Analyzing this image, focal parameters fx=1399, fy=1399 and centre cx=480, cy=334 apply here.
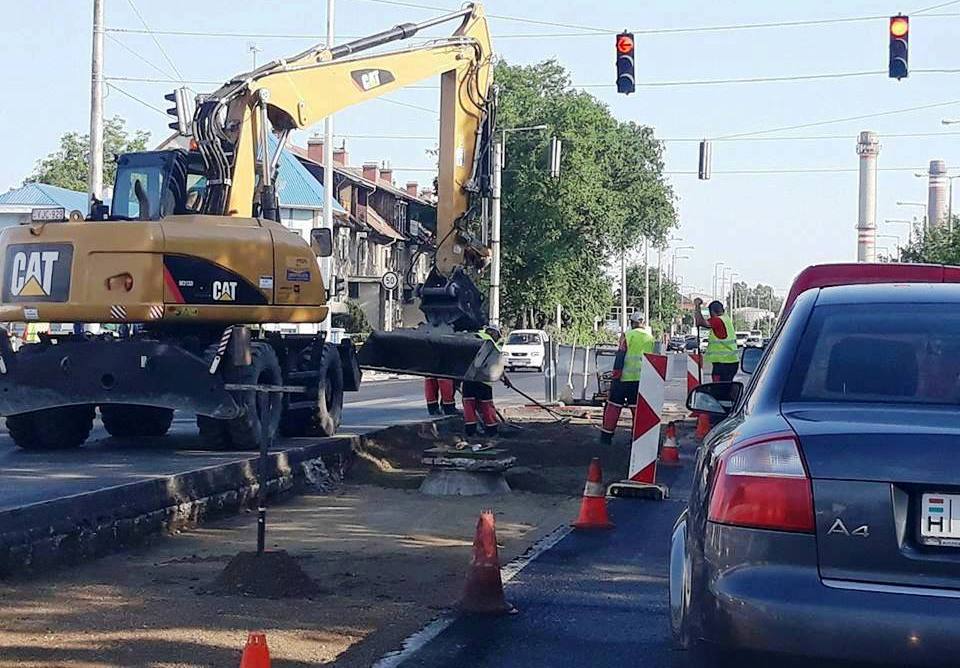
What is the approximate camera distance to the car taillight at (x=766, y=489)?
4.17 m

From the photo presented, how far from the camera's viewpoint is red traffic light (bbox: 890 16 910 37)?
20719mm

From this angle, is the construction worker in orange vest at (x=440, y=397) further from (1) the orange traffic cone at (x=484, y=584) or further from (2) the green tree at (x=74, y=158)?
(2) the green tree at (x=74, y=158)

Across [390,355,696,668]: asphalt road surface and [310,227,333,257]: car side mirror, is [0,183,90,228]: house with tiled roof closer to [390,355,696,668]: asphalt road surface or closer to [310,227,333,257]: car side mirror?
[310,227,333,257]: car side mirror

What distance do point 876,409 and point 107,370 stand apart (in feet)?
36.0

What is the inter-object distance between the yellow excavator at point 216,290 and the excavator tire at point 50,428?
0.07ft

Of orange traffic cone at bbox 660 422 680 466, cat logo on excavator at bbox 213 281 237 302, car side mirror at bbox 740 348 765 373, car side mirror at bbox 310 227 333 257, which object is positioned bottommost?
orange traffic cone at bbox 660 422 680 466

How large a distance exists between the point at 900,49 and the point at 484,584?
15.4m

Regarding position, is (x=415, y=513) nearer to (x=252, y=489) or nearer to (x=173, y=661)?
(x=252, y=489)

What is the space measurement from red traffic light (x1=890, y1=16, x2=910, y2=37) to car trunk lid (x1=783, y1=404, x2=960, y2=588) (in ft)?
58.6

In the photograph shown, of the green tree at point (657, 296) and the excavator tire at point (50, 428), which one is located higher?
the green tree at point (657, 296)

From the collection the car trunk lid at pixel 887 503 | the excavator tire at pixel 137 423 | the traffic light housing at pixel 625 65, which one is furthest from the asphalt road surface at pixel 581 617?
the traffic light housing at pixel 625 65

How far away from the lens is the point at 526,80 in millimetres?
81250

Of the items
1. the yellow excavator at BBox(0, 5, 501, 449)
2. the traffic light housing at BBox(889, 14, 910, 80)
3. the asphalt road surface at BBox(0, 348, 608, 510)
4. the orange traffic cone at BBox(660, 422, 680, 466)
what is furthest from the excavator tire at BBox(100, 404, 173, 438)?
the traffic light housing at BBox(889, 14, 910, 80)

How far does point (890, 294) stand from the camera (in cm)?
526
